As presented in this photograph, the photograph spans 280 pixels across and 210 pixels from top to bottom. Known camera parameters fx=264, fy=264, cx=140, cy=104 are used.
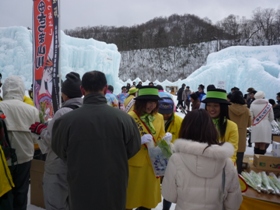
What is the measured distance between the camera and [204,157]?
1729mm

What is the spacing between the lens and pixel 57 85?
155 inches

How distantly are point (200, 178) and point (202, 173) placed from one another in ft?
0.17

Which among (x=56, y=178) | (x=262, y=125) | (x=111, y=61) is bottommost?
(x=262, y=125)

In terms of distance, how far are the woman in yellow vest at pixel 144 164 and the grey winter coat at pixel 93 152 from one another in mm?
579

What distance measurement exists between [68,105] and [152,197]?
117cm

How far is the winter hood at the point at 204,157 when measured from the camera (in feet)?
5.56

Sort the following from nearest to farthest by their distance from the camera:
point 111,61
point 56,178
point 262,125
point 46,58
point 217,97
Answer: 1. point 56,178
2. point 217,97
3. point 46,58
4. point 262,125
5. point 111,61

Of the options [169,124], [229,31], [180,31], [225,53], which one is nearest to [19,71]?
[225,53]

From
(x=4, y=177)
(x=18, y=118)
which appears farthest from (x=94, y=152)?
(x=18, y=118)

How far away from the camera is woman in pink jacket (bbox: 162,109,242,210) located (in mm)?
1731

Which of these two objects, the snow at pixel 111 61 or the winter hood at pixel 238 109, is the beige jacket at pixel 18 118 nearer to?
the winter hood at pixel 238 109

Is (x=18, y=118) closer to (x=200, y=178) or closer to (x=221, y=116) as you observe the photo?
(x=200, y=178)

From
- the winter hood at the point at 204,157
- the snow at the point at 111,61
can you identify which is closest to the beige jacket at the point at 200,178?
the winter hood at the point at 204,157

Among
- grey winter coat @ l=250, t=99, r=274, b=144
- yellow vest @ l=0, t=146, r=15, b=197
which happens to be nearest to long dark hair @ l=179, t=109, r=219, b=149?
yellow vest @ l=0, t=146, r=15, b=197
